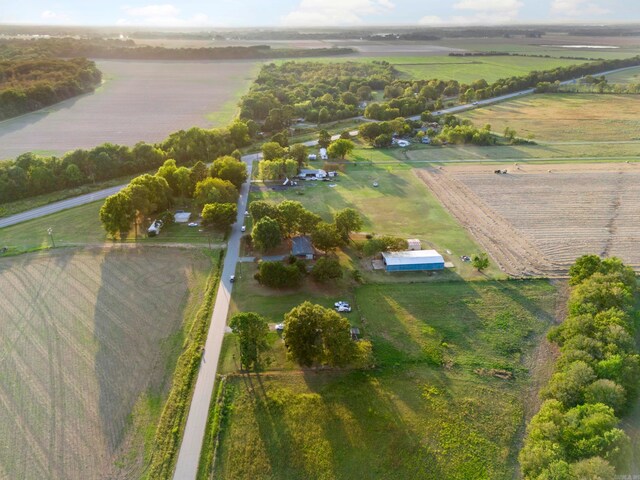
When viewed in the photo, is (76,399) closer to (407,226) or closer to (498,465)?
(498,465)

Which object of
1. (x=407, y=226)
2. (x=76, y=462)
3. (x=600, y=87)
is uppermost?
(x=600, y=87)

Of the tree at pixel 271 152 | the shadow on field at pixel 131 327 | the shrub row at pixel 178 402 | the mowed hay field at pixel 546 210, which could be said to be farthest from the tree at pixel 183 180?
the mowed hay field at pixel 546 210

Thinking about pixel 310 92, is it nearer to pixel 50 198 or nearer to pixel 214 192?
pixel 214 192

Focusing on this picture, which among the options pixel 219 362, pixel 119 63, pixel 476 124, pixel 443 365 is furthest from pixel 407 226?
pixel 119 63

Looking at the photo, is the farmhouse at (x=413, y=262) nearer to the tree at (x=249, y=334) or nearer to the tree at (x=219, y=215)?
the tree at (x=249, y=334)

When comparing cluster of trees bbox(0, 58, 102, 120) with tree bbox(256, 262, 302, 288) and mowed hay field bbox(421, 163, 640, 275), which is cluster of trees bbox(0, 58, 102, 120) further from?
mowed hay field bbox(421, 163, 640, 275)

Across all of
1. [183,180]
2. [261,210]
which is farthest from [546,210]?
[183,180]
